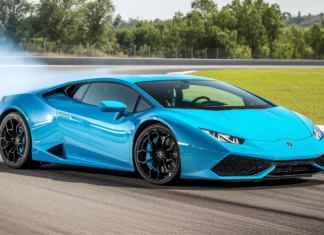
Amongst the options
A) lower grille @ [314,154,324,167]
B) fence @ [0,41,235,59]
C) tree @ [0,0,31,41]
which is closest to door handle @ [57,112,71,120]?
lower grille @ [314,154,324,167]

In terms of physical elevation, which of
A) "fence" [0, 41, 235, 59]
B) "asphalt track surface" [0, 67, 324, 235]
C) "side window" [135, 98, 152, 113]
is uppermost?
"side window" [135, 98, 152, 113]

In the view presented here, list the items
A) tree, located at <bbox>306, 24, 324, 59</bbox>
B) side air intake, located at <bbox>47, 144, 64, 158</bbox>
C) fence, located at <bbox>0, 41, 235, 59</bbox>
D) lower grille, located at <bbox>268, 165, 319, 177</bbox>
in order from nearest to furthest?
lower grille, located at <bbox>268, 165, 319, 177</bbox>
side air intake, located at <bbox>47, 144, 64, 158</bbox>
fence, located at <bbox>0, 41, 235, 59</bbox>
tree, located at <bbox>306, 24, 324, 59</bbox>

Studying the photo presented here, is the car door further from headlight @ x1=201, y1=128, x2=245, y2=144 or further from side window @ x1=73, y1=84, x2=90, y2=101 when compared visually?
headlight @ x1=201, y1=128, x2=245, y2=144

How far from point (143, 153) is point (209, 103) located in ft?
3.19

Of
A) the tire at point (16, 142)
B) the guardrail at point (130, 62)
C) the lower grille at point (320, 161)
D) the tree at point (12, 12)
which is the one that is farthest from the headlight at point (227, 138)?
the tree at point (12, 12)

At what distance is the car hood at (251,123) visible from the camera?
773 cm

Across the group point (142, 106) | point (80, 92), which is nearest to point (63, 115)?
point (80, 92)

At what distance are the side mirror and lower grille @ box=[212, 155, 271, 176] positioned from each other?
1.27 metres

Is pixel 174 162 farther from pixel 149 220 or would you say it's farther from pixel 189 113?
pixel 149 220

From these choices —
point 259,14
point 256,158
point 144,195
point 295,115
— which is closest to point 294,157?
point 256,158

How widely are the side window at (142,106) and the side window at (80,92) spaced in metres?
0.99

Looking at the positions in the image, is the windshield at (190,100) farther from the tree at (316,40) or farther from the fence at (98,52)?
the tree at (316,40)

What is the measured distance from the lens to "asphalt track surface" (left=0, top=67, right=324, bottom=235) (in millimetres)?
5895

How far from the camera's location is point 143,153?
8086 mm
